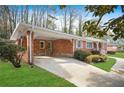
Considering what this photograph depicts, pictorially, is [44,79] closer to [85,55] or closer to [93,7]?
[93,7]

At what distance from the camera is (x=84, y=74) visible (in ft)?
23.1

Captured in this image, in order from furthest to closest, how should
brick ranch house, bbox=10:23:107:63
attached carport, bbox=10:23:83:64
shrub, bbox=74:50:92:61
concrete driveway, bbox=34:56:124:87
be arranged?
shrub, bbox=74:50:92:61
brick ranch house, bbox=10:23:107:63
attached carport, bbox=10:23:83:64
concrete driveway, bbox=34:56:124:87

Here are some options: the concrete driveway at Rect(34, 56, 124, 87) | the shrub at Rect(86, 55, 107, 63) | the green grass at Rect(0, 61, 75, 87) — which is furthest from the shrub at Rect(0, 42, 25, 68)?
the shrub at Rect(86, 55, 107, 63)

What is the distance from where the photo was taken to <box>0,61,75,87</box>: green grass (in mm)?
5961

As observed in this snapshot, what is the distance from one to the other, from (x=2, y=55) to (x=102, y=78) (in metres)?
2.73

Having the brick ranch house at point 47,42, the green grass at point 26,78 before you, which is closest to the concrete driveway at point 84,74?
the green grass at point 26,78

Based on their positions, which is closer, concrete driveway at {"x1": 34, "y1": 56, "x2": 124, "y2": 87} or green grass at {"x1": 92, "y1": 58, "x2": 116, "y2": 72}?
concrete driveway at {"x1": 34, "y1": 56, "x2": 124, "y2": 87}

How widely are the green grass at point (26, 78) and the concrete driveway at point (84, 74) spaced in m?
0.34

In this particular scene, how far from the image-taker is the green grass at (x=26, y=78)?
5.96 m

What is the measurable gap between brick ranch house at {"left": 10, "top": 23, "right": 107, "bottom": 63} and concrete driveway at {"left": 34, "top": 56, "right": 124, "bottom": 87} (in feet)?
2.25

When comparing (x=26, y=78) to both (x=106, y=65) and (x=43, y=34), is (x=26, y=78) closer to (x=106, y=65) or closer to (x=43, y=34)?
(x=106, y=65)

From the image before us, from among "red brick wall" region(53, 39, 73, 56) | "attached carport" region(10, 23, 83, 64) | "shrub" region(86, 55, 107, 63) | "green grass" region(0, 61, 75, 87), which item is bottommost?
"green grass" region(0, 61, 75, 87)

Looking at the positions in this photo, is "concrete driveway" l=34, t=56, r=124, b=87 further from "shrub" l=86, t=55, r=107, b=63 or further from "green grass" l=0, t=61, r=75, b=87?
"green grass" l=0, t=61, r=75, b=87
